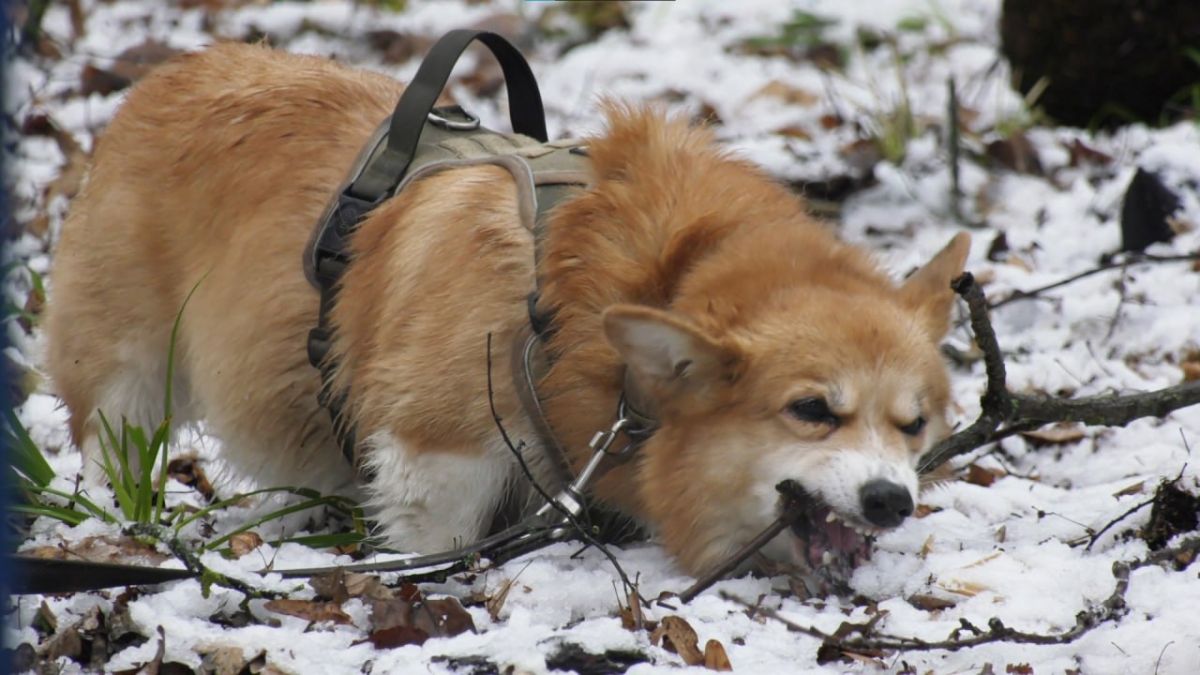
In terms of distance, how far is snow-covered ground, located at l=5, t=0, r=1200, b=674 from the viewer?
2.61 meters

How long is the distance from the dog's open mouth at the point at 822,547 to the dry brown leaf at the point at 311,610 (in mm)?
912

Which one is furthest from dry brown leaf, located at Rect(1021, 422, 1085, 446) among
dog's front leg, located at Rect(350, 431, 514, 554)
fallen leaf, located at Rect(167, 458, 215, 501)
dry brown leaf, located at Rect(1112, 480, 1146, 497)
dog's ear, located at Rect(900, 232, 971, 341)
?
fallen leaf, located at Rect(167, 458, 215, 501)

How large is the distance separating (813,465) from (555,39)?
5459mm

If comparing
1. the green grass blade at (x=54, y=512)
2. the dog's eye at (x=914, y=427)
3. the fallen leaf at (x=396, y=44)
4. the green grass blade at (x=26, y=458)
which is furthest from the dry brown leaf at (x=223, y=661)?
the fallen leaf at (x=396, y=44)

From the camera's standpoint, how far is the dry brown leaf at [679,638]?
2.56 meters

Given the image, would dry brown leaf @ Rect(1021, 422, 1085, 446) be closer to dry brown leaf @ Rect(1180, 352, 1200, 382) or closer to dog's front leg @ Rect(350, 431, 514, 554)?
dry brown leaf @ Rect(1180, 352, 1200, 382)

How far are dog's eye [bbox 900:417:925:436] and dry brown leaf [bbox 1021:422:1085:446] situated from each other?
1.15 metres

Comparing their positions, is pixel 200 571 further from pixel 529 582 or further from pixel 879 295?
pixel 879 295

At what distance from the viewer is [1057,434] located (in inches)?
158

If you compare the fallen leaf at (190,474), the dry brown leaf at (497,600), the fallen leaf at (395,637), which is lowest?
the fallen leaf at (190,474)

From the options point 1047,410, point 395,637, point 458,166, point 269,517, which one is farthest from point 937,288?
point 269,517

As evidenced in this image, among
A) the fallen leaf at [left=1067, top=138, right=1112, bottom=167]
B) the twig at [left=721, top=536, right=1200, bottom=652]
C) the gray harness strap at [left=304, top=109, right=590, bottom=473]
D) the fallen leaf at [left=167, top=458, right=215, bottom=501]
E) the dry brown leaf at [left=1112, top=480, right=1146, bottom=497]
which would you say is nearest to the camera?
the twig at [left=721, top=536, right=1200, bottom=652]

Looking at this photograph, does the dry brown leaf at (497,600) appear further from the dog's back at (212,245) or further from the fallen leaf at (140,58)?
the fallen leaf at (140,58)

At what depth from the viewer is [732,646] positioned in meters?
2.62
